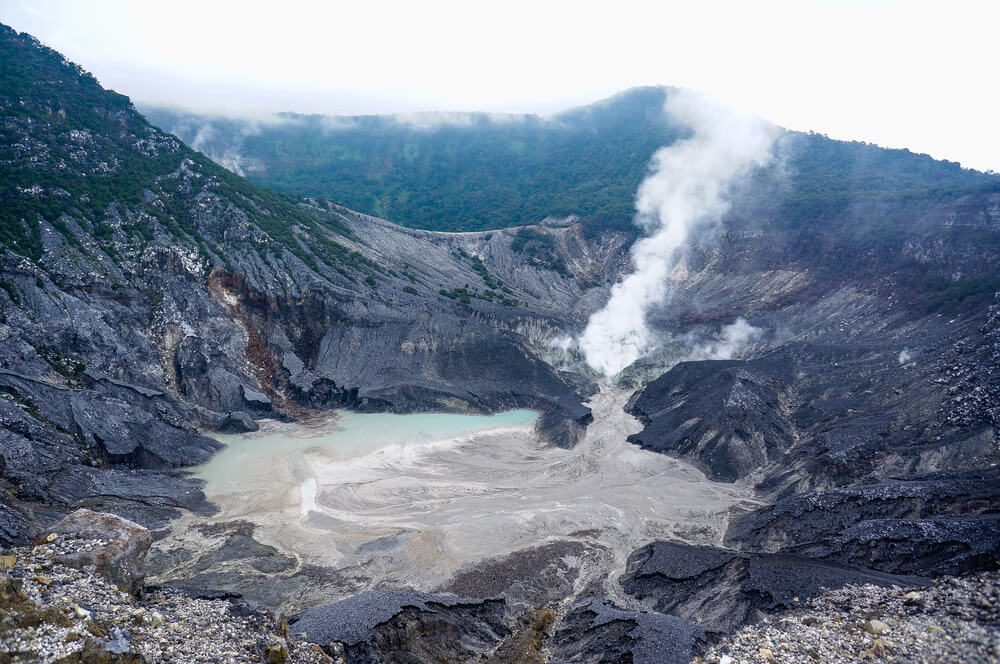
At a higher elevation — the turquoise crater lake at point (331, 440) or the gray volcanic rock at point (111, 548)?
the gray volcanic rock at point (111, 548)

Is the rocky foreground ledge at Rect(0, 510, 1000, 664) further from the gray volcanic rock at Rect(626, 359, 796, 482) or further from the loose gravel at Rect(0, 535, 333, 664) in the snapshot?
the gray volcanic rock at Rect(626, 359, 796, 482)

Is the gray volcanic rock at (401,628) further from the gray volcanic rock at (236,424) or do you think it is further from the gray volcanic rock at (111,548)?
the gray volcanic rock at (236,424)

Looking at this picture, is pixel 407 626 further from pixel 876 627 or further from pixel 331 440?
pixel 331 440

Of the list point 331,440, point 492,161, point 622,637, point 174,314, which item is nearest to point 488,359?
point 331,440

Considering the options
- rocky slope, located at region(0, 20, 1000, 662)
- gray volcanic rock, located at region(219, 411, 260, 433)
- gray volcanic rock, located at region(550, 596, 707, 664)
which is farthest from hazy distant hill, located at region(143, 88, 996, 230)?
A: gray volcanic rock, located at region(550, 596, 707, 664)

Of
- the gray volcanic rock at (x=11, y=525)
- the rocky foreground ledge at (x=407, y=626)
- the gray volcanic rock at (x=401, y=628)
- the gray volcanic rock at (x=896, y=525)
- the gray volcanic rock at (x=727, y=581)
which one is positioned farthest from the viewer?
the gray volcanic rock at (x=11, y=525)

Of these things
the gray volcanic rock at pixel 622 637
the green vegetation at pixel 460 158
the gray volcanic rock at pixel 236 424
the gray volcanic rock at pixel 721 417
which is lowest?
the gray volcanic rock at pixel 236 424

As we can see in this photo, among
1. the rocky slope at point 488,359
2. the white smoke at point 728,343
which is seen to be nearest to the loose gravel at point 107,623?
the rocky slope at point 488,359
